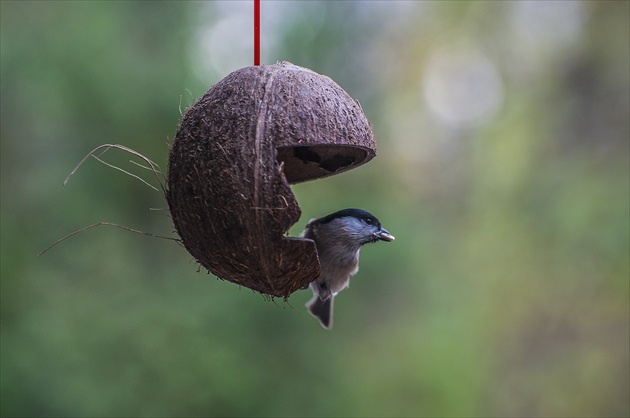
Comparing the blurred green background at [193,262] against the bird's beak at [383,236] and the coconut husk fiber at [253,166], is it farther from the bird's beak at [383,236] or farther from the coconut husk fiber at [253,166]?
the coconut husk fiber at [253,166]

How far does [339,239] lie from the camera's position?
3098mm

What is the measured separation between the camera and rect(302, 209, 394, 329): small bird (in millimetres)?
3055

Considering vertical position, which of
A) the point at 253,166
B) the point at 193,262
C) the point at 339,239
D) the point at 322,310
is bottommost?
the point at 193,262

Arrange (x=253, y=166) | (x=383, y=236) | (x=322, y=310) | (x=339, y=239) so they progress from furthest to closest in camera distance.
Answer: (x=322, y=310), (x=339, y=239), (x=383, y=236), (x=253, y=166)

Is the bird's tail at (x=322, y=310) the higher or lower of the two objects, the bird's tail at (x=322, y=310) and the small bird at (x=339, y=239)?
the lower

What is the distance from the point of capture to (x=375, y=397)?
226 inches

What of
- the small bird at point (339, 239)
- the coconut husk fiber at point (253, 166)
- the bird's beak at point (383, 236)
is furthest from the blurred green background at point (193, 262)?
the coconut husk fiber at point (253, 166)

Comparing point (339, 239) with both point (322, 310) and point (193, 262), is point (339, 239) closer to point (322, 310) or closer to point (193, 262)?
point (322, 310)

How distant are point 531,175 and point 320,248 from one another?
5776 millimetres

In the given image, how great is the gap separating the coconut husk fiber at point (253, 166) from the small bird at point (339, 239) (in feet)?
1.94

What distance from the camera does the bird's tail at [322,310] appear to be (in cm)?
354

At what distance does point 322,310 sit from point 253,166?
1.48m

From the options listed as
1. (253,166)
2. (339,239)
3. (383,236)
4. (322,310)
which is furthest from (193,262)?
(253,166)

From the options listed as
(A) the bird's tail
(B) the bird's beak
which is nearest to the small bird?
(B) the bird's beak
